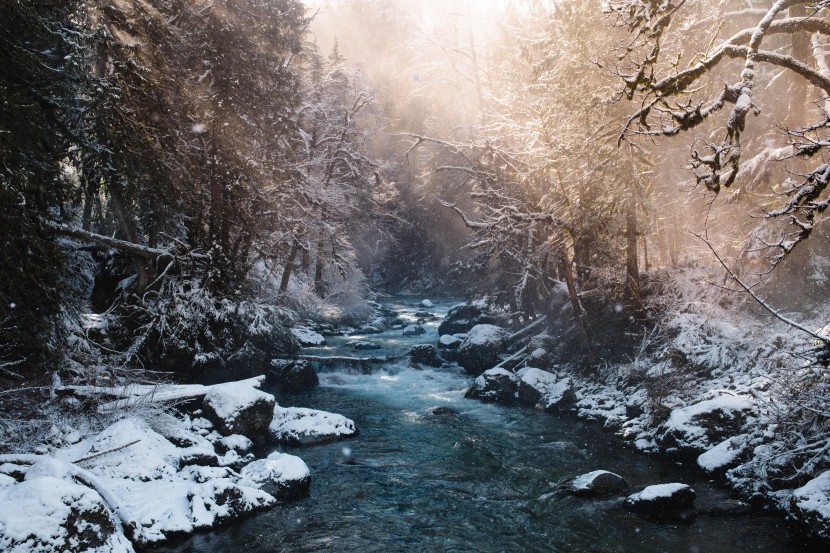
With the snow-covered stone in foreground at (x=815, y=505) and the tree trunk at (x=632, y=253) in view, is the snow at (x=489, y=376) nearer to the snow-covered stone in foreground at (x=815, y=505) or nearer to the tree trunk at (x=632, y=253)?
the tree trunk at (x=632, y=253)

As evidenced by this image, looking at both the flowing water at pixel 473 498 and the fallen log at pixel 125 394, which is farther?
the fallen log at pixel 125 394

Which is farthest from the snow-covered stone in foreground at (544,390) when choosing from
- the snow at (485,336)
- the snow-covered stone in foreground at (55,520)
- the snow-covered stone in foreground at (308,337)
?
the snow-covered stone in foreground at (55,520)

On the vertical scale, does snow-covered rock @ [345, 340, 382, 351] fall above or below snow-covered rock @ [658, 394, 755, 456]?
above

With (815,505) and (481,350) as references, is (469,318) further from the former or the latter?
(815,505)

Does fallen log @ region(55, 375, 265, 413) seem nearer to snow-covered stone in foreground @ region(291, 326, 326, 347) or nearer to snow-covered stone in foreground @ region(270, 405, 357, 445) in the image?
snow-covered stone in foreground @ region(270, 405, 357, 445)

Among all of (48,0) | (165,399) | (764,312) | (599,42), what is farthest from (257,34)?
(764,312)

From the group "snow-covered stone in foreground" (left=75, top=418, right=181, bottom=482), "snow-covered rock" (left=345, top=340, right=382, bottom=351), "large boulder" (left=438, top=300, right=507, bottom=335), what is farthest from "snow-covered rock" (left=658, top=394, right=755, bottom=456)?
"snow-covered rock" (left=345, top=340, right=382, bottom=351)

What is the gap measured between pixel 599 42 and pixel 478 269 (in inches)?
453

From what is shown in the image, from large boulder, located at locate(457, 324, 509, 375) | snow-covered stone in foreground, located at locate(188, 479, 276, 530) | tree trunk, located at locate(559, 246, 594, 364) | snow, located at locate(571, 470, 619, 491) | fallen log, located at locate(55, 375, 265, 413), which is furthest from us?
large boulder, located at locate(457, 324, 509, 375)

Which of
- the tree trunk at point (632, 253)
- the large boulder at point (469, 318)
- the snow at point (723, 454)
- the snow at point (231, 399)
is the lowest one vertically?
the snow at point (723, 454)

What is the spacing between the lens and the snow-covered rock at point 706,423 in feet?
32.4

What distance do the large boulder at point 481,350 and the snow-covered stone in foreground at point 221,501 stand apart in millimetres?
11403

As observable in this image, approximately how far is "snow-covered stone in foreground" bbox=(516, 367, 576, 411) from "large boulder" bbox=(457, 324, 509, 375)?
2730 millimetres

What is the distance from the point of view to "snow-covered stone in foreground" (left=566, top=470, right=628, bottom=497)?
8984 millimetres
